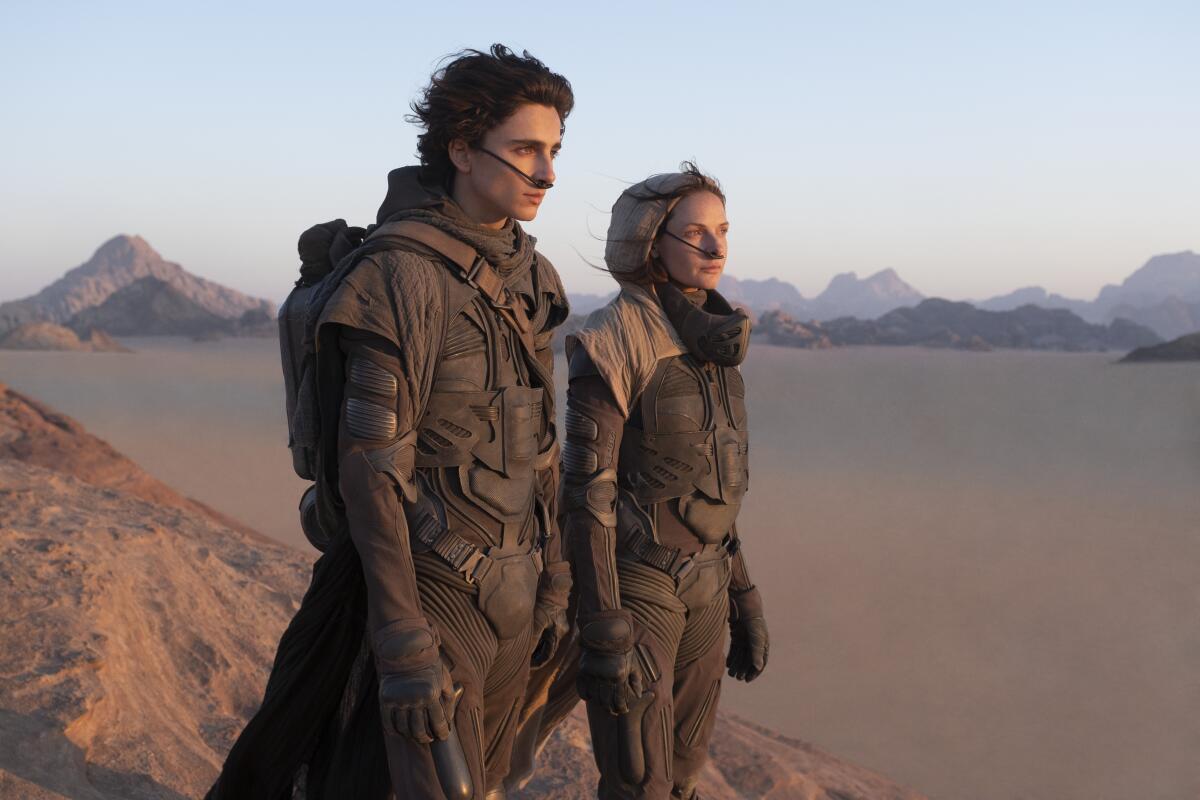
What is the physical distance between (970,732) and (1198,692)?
212cm

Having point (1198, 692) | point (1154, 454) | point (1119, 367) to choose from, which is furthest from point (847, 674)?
point (1119, 367)

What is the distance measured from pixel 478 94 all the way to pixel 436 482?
1004 millimetres

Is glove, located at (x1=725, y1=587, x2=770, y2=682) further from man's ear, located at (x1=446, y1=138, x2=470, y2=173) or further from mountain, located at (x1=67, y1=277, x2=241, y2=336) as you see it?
mountain, located at (x1=67, y1=277, x2=241, y2=336)

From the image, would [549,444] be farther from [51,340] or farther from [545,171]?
[51,340]

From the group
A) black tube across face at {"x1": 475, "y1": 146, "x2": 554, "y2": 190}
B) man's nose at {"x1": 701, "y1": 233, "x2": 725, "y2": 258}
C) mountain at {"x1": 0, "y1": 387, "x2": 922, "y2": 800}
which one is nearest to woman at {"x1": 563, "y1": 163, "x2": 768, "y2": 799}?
man's nose at {"x1": 701, "y1": 233, "x2": 725, "y2": 258}

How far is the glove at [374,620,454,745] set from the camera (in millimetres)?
2797

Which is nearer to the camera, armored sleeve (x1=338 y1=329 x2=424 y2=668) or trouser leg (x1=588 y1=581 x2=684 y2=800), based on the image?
armored sleeve (x1=338 y1=329 x2=424 y2=668)

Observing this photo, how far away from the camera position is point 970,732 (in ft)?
27.1

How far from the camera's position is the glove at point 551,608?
3268 mm

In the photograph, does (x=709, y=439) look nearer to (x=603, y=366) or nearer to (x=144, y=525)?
(x=603, y=366)

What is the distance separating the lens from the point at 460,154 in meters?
3.20

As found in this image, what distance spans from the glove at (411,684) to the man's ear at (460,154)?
118cm

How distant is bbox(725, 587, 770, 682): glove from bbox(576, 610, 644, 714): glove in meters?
0.74

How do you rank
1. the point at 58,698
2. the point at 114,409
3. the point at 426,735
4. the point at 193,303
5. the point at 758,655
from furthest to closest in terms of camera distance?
the point at 193,303 < the point at 114,409 < the point at 58,698 < the point at 758,655 < the point at 426,735
